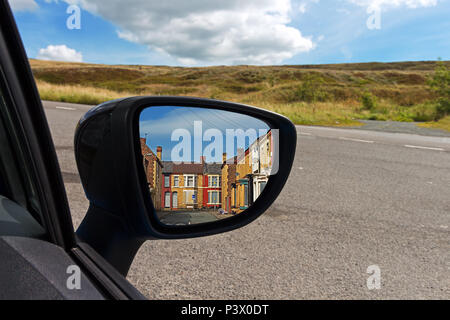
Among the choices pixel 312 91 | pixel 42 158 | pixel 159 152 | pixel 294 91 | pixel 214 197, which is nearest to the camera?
pixel 42 158

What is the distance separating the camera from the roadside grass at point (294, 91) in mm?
20328

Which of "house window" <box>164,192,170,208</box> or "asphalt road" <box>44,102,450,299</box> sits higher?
"house window" <box>164,192,170,208</box>

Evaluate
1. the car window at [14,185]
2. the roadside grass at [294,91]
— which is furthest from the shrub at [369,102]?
the car window at [14,185]

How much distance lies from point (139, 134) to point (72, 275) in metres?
0.35

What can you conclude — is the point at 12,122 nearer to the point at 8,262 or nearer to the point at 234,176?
the point at 8,262

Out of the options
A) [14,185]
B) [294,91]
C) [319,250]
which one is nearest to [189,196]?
[14,185]

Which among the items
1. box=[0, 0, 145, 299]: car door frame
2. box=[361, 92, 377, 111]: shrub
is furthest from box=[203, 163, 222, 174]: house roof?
→ box=[361, 92, 377, 111]: shrub

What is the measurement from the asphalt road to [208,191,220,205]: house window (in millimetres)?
1059

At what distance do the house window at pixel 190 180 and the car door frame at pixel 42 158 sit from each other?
277 millimetres

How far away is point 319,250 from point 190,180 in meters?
1.84

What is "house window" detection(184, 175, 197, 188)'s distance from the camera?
3.00 feet

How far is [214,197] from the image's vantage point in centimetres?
98

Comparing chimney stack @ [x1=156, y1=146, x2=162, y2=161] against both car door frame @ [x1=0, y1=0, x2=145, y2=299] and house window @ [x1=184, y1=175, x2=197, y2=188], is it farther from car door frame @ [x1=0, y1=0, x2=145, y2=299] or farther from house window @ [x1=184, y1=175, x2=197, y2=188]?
car door frame @ [x1=0, y1=0, x2=145, y2=299]

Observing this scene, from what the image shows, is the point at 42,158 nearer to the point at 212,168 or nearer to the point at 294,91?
the point at 212,168
